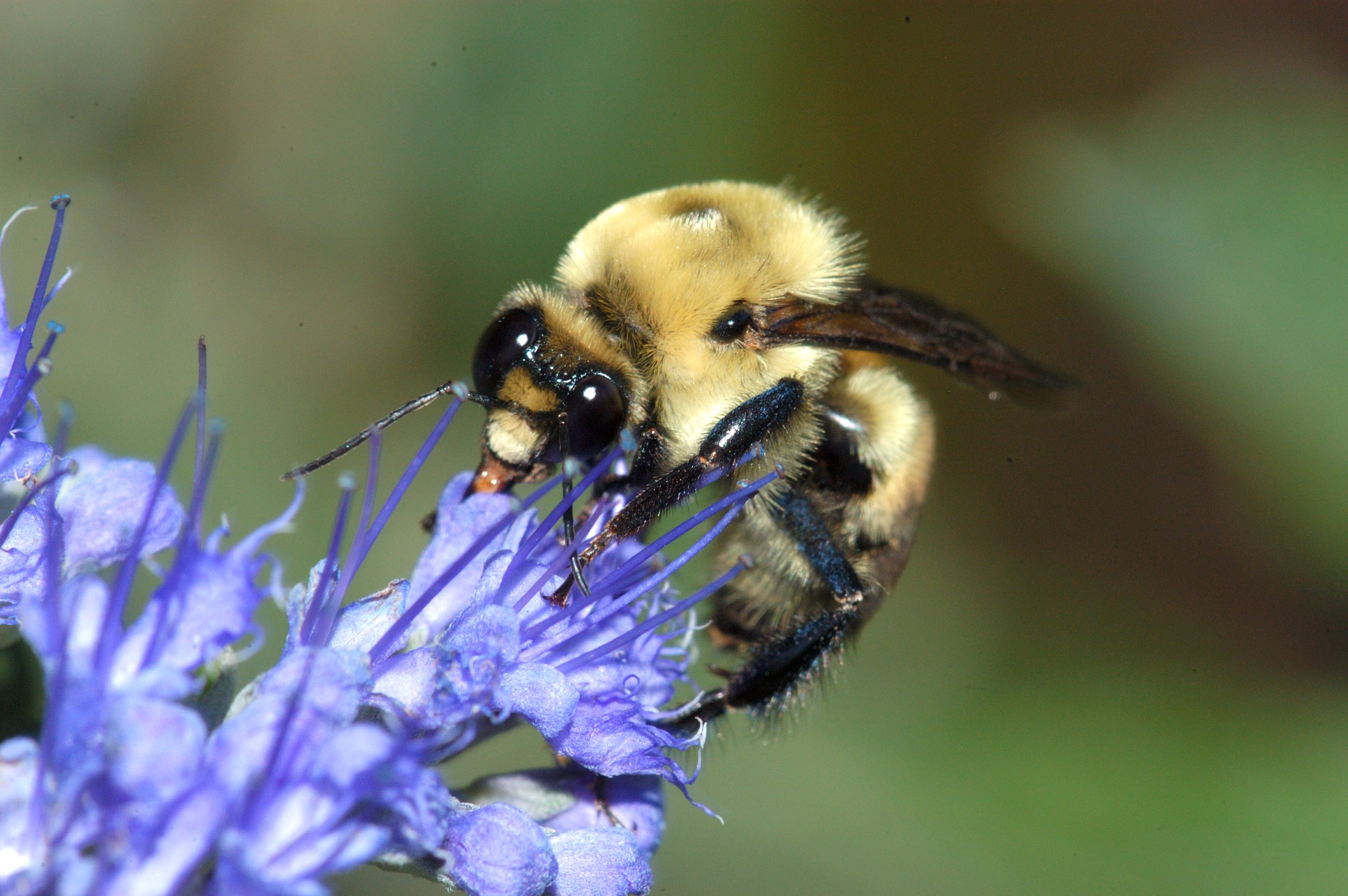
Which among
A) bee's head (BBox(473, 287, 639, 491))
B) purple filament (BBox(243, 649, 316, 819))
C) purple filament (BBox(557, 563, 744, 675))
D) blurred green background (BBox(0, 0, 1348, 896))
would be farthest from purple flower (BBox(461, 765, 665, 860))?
blurred green background (BBox(0, 0, 1348, 896))

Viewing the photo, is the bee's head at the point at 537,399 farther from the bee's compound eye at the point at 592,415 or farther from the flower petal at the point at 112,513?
the flower petal at the point at 112,513

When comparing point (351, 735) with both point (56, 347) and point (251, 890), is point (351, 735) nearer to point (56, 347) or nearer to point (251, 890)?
point (251, 890)

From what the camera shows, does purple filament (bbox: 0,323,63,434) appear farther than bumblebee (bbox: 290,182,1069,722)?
No

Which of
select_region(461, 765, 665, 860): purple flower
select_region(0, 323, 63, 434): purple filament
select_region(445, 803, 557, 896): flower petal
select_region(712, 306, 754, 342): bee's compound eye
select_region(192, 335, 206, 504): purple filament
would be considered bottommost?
select_region(461, 765, 665, 860): purple flower

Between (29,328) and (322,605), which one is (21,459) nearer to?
(29,328)

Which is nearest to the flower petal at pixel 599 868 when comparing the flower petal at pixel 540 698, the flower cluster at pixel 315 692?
the flower cluster at pixel 315 692

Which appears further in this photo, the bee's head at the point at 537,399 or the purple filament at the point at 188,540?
the bee's head at the point at 537,399

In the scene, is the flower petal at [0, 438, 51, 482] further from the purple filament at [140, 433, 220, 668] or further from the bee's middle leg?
the bee's middle leg
